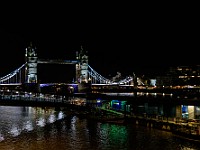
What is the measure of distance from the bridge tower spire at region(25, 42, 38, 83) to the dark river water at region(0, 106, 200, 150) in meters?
55.4

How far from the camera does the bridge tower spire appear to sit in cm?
10175

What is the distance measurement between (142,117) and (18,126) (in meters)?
15.8

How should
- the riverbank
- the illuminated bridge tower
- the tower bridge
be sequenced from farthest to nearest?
the illuminated bridge tower < the tower bridge < the riverbank

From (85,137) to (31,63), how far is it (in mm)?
73826

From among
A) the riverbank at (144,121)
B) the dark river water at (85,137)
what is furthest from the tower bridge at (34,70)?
the dark river water at (85,137)

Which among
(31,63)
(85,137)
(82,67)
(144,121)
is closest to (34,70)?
(31,63)

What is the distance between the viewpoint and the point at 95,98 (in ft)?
205

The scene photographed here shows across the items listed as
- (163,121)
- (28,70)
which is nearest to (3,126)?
(163,121)

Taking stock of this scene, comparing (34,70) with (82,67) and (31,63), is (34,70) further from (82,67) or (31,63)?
(82,67)

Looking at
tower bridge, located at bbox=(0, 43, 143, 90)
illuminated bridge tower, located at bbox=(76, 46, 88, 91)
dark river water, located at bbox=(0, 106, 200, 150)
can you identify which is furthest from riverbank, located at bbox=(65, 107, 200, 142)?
illuminated bridge tower, located at bbox=(76, 46, 88, 91)

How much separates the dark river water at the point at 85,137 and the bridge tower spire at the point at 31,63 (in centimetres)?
5545

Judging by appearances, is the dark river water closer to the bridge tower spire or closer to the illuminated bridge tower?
the bridge tower spire

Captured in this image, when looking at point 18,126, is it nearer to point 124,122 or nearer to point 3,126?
point 3,126

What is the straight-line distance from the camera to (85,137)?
3694 cm
